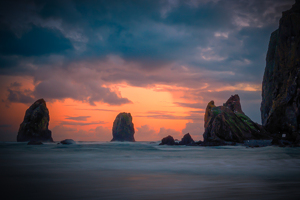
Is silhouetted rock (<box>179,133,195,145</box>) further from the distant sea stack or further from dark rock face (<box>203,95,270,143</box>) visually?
the distant sea stack

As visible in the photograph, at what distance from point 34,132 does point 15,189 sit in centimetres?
12480

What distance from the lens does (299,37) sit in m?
67.1

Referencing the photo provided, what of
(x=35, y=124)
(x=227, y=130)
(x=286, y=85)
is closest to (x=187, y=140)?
(x=227, y=130)

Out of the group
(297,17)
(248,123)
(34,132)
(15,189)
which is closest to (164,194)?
(15,189)

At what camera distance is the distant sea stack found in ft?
198

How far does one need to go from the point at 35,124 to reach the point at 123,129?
Answer: 286 feet

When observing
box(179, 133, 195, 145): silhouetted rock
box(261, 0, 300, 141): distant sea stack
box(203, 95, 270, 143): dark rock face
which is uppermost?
box(261, 0, 300, 141): distant sea stack

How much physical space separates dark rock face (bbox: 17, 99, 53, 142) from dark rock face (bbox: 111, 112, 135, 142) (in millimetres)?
78808

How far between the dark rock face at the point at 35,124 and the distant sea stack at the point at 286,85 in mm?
108584

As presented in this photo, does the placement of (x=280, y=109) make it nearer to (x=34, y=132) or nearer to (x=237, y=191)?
(x=237, y=191)

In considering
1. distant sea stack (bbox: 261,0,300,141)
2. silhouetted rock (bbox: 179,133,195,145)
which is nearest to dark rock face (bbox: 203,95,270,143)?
distant sea stack (bbox: 261,0,300,141)

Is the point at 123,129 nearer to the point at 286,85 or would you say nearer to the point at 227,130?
the point at 227,130

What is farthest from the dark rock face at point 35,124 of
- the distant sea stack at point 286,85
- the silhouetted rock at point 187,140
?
the distant sea stack at point 286,85

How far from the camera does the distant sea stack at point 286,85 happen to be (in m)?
60.3
